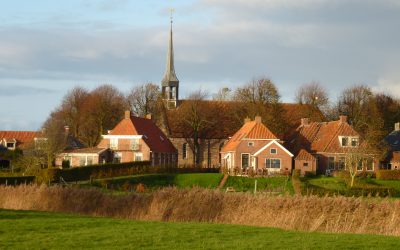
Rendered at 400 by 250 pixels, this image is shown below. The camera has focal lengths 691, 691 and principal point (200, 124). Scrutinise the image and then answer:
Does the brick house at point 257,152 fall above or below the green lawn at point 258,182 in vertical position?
above

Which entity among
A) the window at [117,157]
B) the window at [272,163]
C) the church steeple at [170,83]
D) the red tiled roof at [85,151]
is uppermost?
the church steeple at [170,83]

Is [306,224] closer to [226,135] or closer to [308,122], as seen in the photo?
[308,122]

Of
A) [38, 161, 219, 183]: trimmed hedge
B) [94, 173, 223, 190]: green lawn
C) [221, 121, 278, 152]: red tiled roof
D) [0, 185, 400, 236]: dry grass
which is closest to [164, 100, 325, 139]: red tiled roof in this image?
[221, 121, 278, 152]: red tiled roof

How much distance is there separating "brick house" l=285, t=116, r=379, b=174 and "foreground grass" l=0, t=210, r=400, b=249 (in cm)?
4194

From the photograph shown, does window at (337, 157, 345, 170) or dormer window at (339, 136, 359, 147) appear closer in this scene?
window at (337, 157, 345, 170)

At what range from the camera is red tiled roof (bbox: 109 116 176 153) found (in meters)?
63.9

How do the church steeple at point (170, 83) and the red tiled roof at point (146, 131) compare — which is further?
the church steeple at point (170, 83)

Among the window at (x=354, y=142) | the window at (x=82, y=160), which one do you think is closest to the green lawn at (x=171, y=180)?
the window at (x=82, y=160)

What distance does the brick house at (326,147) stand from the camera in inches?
2312

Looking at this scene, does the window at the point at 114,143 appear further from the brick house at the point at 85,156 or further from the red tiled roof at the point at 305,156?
the red tiled roof at the point at 305,156

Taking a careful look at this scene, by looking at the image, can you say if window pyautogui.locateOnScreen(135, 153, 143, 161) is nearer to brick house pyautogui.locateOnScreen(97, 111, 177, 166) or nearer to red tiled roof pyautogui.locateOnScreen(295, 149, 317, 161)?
brick house pyautogui.locateOnScreen(97, 111, 177, 166)

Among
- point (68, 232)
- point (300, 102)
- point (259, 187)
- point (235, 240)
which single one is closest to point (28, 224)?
point (68, 232)

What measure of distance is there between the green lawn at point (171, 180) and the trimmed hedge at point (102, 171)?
2170 millimetres

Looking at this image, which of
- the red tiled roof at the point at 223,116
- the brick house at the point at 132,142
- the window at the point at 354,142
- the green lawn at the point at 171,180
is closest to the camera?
the green lawn at the point at 171,180
